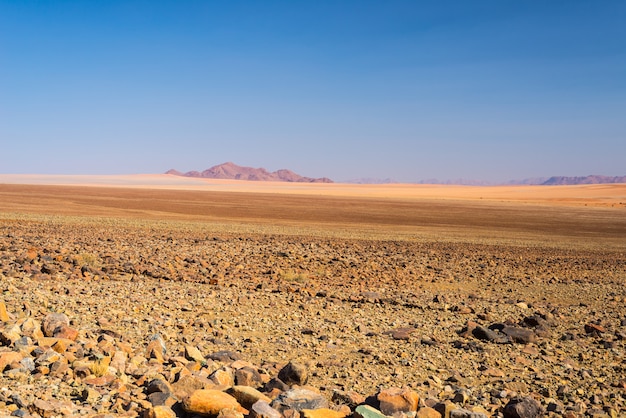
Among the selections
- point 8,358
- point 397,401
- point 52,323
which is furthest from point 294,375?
point 52,323

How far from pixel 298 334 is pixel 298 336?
0.12 m

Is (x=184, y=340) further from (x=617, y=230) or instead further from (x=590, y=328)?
(x=617, y=230)

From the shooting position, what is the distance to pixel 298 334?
9258 mm

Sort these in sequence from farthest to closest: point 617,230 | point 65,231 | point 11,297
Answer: point 617,230, point 65,231, point 11,297

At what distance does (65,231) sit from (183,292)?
1339cm

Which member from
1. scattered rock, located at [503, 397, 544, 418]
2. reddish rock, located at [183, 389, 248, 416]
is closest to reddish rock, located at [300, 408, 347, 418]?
reddish rock, located at [183, 389, 248, 416]

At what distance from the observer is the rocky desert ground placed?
5746 mm

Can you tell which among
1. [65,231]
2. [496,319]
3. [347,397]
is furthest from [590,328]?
[65,231]

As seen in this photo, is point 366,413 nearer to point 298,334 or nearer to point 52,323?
point 298,334

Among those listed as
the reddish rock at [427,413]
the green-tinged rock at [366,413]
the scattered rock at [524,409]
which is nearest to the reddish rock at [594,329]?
the scattered rock at [524,409]

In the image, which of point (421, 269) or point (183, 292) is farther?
point (421, 269)

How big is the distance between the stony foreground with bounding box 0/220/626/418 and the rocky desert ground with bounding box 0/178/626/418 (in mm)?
30

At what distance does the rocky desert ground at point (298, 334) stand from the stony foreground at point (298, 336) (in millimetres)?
30

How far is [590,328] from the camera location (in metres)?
10.1
